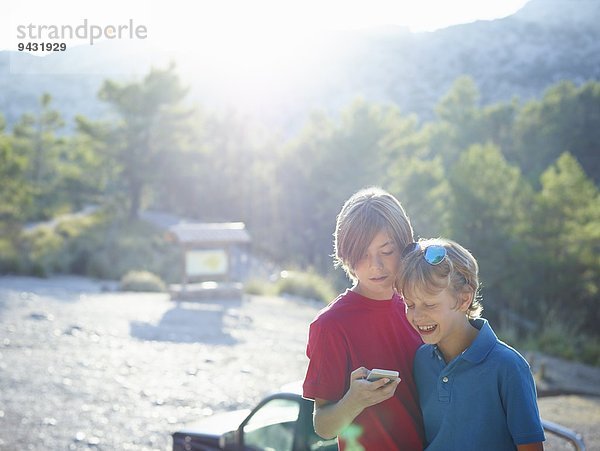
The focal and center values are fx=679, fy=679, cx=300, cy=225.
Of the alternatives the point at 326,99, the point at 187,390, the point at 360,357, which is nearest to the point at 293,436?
the point at 360,357

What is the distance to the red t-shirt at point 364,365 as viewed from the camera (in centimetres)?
196

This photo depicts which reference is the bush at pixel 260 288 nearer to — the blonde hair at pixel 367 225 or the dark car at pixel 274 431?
the dark car at pixel 274 431

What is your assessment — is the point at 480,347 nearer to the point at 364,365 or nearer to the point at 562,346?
the point at 364,365

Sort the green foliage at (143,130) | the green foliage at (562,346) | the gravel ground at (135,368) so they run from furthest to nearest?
the green foliage at (143,130) → the green foliage at (562,346) → the gravel ground at (135,368)

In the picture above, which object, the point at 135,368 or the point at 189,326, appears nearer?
the point at 135,368

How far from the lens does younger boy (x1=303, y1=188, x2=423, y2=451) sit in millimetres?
1957

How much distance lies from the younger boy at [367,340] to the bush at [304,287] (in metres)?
15.7

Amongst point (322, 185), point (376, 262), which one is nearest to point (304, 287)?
point (322, 185)

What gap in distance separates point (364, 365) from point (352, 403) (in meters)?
0.17

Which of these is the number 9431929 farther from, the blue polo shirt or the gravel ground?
the blue polo shirt

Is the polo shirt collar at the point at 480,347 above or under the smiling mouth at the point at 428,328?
under

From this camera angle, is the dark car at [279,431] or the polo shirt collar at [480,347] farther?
the dark car at [279,431]

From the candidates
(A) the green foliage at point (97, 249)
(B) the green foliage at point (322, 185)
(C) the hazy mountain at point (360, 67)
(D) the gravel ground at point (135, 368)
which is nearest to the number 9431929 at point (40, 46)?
(D) the gravel ground at point (135, 368)

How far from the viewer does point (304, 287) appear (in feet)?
59.3
